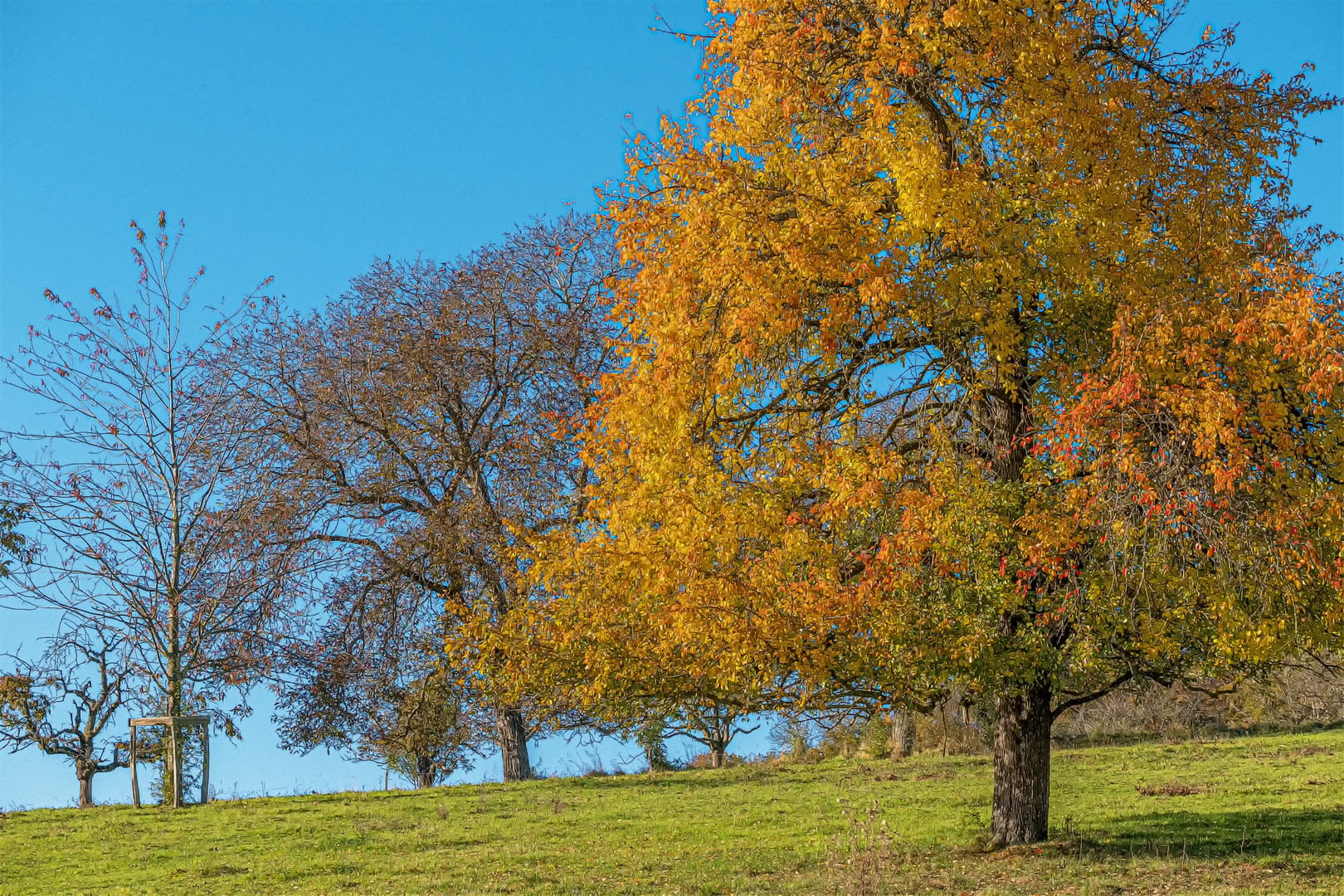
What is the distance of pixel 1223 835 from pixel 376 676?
16479 mm

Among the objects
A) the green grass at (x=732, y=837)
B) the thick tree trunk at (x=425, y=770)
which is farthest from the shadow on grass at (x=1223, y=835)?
the thick tree trunk at (x=425, y=770)

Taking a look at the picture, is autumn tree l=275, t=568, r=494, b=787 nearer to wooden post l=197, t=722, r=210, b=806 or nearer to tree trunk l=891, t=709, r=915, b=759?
wooden post l=197, t=722, r=210, b=806

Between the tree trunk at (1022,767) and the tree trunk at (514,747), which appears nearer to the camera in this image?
the tree trunk at (1022,767)

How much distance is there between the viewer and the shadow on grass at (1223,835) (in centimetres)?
1324

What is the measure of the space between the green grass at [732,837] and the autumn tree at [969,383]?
74.1 inches

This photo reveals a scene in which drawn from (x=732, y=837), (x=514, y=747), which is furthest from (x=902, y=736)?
(x=732, y=837)

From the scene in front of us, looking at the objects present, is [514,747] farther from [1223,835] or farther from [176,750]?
[1223,835]

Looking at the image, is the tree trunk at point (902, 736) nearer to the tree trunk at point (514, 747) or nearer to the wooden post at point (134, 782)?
the tree trunk at point (514, 747)

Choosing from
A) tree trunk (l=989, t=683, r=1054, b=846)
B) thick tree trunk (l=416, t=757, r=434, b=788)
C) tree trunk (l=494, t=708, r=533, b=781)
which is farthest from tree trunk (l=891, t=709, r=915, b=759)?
tree trunk (l=989, t=683, r=1054, b=846)

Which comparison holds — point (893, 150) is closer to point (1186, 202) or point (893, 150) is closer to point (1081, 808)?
point (1186, 202)

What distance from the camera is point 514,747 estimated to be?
2411 centimetres

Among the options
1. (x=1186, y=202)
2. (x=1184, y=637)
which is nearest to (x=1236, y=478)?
(x=1184, y=637)

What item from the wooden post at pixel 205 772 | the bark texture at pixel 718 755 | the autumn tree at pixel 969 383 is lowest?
the bark texture at pixel 718 755

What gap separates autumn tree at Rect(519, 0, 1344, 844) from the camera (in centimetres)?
1051
